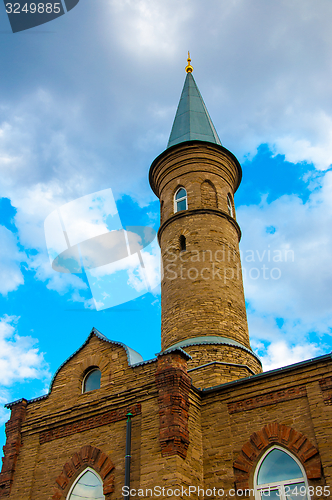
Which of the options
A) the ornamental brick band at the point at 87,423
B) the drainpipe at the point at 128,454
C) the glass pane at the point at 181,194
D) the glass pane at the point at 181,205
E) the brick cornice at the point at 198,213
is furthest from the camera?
the glass pane at the point at 181,194

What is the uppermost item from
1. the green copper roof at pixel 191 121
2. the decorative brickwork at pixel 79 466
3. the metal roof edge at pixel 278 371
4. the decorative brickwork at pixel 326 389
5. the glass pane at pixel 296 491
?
the green copper roof at pixel 191 121

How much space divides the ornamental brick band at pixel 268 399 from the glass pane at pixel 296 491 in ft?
5.97

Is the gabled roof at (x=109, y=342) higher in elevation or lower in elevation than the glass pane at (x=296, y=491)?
higher

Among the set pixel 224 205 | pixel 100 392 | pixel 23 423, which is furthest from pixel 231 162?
pixel 23 423

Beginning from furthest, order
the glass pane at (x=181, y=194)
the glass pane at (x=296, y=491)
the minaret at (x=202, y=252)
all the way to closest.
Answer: the glass pane at (x=181, y=194) → the minaret at (x=202, y=252) → the glass pane at (x=296, y=491)

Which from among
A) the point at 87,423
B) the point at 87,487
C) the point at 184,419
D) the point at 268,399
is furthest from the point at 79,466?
the point at 268,399

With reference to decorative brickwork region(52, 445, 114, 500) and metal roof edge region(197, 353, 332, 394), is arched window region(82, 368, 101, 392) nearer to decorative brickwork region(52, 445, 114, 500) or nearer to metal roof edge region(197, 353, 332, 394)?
decorative brickwork region(52, 445, 114, 500)

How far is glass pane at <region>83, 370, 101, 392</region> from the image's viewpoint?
13.5 meters

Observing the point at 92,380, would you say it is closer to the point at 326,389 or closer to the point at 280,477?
the point at 280,477

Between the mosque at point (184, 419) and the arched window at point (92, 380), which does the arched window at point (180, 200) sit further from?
the arched window at point (92, 380)

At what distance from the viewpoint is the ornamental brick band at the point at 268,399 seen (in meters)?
11.1

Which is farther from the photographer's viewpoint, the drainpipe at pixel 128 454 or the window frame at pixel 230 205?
the window frame at pixel 230 205

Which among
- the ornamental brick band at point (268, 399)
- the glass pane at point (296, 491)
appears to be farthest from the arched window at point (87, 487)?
the glass pane at point (296, 491)

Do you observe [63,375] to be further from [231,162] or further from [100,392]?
[231,162]
